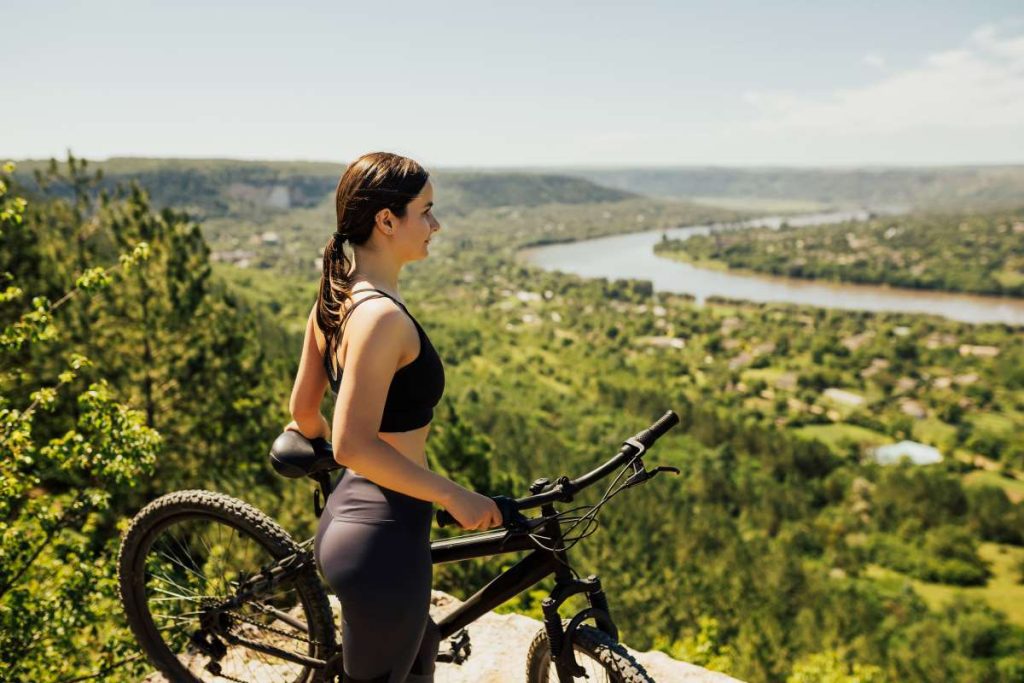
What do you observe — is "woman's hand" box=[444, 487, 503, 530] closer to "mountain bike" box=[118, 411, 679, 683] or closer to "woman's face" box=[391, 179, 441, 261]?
"mountain bike" box=[118, 411, 679, 683]

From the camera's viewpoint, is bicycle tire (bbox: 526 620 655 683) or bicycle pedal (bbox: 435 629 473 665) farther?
bicycle pedal (bbox: 435 629 473 665)

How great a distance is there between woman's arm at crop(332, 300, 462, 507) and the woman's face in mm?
305

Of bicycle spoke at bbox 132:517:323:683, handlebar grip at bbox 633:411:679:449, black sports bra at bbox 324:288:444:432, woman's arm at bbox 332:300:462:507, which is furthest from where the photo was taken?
bicycle spoke at bbox 132:517:323:683

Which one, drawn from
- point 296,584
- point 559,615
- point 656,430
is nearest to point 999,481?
point 656,430

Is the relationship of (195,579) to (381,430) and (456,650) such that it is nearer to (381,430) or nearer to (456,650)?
(456,650)

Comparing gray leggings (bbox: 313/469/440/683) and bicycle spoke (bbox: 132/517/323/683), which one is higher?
gray leggings (bbox: 313/469/440/683)

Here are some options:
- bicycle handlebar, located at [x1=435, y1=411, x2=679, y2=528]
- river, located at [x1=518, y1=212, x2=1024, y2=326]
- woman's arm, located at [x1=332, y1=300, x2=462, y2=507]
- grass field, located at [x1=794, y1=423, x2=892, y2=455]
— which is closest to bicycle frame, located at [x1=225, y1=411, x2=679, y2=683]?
bicycle handlebar, located at [x1=435, y1=411, x2=679, y2=528]

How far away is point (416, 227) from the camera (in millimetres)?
2389

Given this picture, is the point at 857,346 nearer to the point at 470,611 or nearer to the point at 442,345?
the point at 442,345

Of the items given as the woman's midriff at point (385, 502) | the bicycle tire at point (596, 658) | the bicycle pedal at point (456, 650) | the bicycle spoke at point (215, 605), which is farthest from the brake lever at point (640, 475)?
the bicycle spoke at point (215, 605)

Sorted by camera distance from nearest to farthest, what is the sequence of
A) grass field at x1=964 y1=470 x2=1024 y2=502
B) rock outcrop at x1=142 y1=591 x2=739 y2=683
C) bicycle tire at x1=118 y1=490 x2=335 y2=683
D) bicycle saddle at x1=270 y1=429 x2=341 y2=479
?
bicycle saddle at x1=270 y1=429 x2=341 y2=479 < bicycle tire at x1=118 y1=490 x2=335 y2=683 < rock outcrop at x1=142 y1=591 x2=739 y2=683 < grass field at x1=964 y1=470 x2=1024 y2=502

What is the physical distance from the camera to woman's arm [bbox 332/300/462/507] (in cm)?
213

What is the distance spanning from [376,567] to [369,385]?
0.69 m

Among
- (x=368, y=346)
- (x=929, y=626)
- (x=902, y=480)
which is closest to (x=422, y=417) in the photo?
(x=368, y=346)
